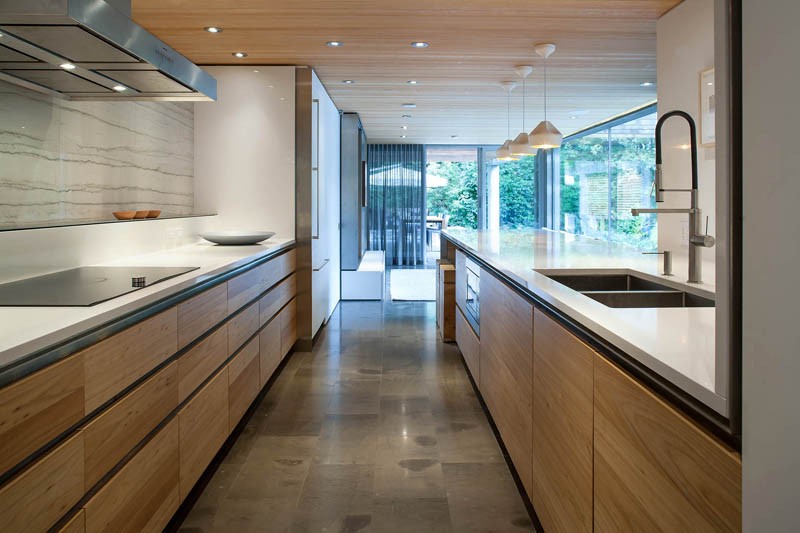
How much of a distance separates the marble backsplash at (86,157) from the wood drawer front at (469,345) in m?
2.12

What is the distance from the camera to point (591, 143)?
379 inches

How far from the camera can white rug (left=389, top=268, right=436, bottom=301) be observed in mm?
7883

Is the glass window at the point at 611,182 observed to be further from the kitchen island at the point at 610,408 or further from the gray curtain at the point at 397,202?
the kitchen island at the point at 610,408

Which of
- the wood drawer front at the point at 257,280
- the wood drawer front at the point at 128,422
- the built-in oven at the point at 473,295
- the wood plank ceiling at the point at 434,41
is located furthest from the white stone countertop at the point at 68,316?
the wood plank ceiling at the point at 434,41

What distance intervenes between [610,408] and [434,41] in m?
3.30

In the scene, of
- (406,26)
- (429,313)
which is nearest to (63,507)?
(406,26)

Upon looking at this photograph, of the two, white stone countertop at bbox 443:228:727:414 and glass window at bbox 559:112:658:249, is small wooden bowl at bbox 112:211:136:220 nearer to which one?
white stone countertop at bbox 443:228:727:414

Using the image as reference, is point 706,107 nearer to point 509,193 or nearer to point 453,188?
point 509,193

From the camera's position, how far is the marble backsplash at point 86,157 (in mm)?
2457

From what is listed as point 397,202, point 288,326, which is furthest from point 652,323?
point 397,202

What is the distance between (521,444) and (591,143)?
8128mm
